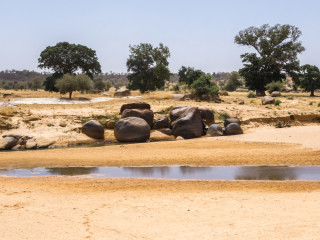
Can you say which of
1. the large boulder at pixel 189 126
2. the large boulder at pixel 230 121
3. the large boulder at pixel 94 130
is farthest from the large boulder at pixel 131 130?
the large boulder at pixel 230 121

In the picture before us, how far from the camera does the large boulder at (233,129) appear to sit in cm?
2327

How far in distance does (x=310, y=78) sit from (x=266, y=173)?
3232 centimetres

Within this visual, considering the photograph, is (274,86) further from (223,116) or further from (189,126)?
(189,126)

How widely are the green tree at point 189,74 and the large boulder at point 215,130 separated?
19.6m

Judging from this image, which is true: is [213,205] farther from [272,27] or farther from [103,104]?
[272,27]

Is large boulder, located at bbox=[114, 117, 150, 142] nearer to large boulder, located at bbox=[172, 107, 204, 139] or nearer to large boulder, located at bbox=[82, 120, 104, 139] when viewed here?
large boulder, located at bbox=[82, 120, 104, 139]

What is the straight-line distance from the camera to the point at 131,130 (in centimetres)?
2219

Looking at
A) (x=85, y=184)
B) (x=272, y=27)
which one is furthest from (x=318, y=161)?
(x=272, y=27)

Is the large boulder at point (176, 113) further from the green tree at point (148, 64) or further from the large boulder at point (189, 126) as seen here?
the green tree at point (148, 64)

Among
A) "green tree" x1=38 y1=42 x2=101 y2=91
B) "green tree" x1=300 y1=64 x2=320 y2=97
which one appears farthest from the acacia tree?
"green tree" x1=38 y1=42 x2=101 y2=91

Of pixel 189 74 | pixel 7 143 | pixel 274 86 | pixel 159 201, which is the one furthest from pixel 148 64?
pixel 159 201

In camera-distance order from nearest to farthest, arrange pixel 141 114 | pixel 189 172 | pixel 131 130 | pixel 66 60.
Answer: pixel 189 172, pixel 131 130, pixel 141 114, pixel 66 60

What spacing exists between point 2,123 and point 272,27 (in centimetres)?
3059

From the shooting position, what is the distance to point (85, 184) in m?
11.8
